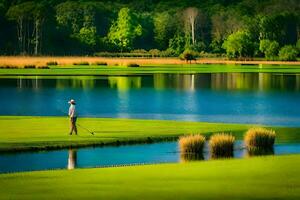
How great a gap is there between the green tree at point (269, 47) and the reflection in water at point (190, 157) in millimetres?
112781

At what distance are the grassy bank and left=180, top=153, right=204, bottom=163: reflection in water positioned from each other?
372cm

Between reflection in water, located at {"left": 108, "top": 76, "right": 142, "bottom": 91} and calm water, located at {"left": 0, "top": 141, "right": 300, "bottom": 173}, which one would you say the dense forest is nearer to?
reflection in water, located at {"left": 108, "top": 76, "right": 142, "bottom": 91}

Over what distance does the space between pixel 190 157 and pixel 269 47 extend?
11426 cm

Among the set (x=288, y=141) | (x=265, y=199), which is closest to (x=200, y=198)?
(x=265, y=199)

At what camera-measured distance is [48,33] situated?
159500 mm

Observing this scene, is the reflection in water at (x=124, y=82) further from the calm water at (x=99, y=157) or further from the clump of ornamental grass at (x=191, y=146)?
the clump of ornamental grass at (x=191, y=146)

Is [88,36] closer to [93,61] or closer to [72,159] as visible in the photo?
[93,61]

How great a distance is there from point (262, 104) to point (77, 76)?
39.9 m

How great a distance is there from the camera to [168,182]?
2111cm

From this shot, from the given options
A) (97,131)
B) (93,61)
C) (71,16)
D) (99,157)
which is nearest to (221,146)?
(99,157)

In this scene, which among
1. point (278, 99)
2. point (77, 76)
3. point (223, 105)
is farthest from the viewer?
point (77, 76)

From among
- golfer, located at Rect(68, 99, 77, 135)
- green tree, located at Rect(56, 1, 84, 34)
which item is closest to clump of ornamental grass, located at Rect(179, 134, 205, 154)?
golfer, located at Rect(68, 99, 77, 135)

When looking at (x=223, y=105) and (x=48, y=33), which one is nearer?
(x=223, y=105)

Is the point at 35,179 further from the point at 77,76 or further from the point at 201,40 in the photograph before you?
the point at 201,40
